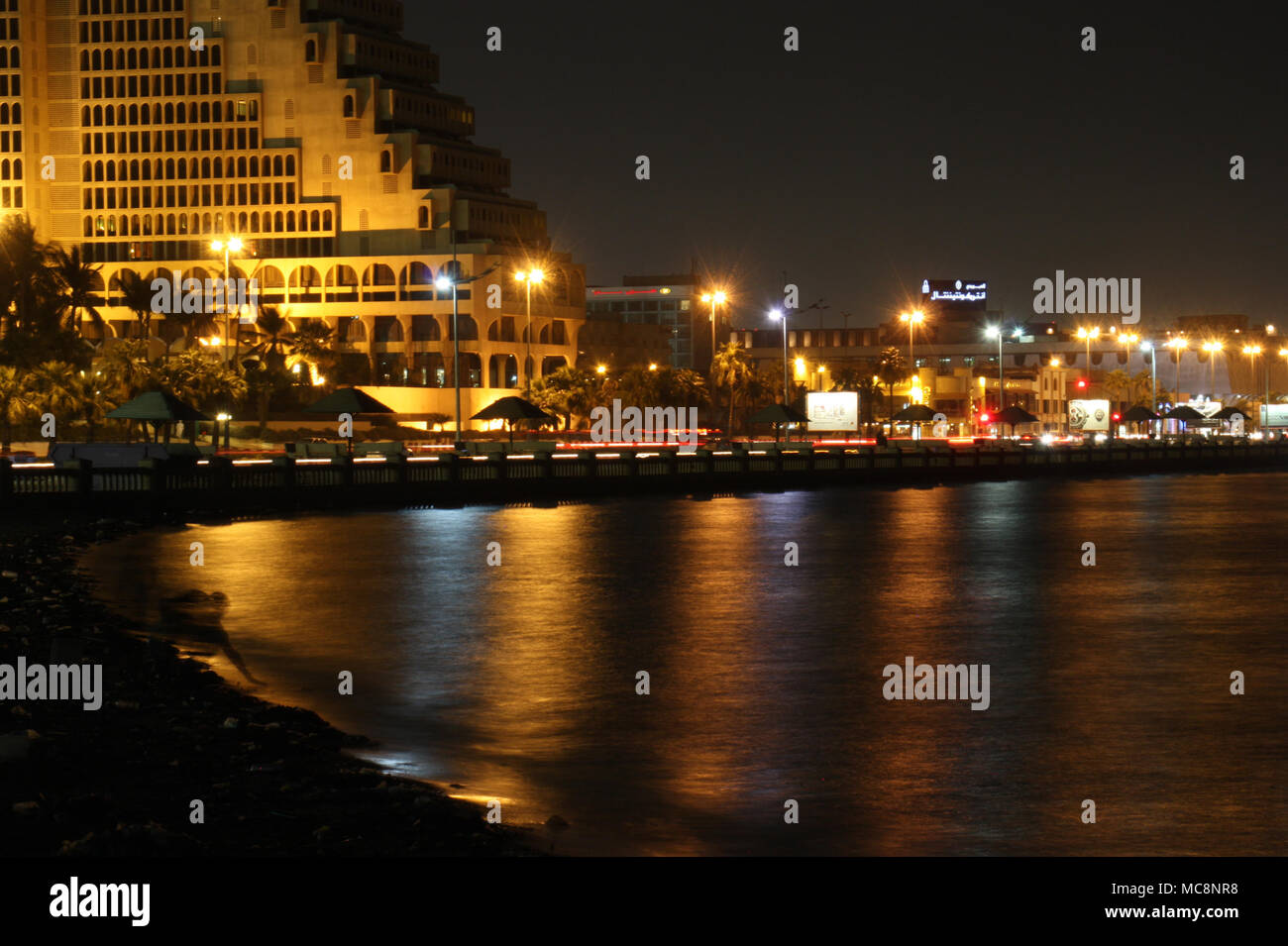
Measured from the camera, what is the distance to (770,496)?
2356 inches

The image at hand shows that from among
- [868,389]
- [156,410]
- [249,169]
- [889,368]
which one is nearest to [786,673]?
[156,410]

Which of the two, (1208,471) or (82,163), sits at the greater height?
(82,163)

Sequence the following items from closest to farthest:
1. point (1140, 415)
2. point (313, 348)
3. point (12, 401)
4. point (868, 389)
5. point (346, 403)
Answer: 1. point (346, 403)
2. point (12, 401)
3. point (1140, 415)
4. point (313, 348)
5. point (868, 389)

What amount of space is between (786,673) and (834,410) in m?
76.6

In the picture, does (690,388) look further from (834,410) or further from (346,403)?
(346,403)

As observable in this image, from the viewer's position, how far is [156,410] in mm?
53344

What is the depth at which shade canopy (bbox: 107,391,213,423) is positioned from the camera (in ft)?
174

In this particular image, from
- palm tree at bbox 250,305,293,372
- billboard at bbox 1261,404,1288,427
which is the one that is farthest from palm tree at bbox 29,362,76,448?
billboard at bbox 1261,404,1288,427

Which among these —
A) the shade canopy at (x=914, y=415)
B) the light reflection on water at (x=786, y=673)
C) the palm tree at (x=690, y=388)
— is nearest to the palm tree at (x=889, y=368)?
the palm tree at (x=690, y=388)

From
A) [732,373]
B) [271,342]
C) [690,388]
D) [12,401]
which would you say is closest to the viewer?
[12,401]

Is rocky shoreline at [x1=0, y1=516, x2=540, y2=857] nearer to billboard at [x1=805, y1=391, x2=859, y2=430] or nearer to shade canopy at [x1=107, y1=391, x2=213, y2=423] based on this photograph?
shade canopy at [x1=107, y1=391, x2=213, y2=423]
